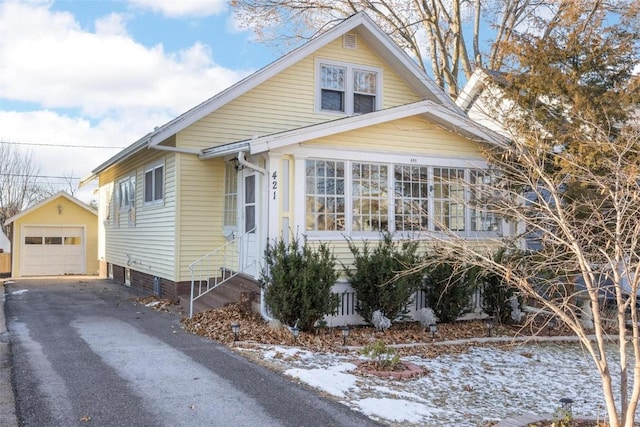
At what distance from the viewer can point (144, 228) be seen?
15453mm

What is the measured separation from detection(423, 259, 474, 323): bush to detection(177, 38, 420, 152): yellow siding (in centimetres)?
545

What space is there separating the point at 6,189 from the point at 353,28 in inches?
1068

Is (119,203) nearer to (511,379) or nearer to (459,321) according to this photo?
(459,321)

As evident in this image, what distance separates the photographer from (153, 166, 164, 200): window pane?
1384 cm

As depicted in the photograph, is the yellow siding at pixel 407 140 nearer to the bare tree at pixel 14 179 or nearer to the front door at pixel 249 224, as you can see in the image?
the front door at pixel 249 224

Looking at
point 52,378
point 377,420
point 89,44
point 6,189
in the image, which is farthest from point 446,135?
point 6,189

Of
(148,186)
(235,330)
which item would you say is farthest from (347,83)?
(235,330)

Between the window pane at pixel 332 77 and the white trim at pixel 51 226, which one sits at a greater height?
the window pane at pixel 332 77

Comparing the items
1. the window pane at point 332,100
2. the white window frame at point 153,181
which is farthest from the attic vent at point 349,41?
the white window frame at point 153,181

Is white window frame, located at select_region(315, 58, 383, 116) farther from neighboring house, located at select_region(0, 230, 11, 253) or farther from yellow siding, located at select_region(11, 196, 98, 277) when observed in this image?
neighboring house, located at select_region(0, 230, 11, 253)

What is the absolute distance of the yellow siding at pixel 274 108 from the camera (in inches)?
513

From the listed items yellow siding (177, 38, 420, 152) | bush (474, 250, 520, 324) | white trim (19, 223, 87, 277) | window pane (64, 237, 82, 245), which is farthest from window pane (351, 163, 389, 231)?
window pane (64, 237, 82, 245)

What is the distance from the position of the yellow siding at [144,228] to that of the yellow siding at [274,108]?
109 centimetres

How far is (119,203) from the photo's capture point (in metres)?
19.0
